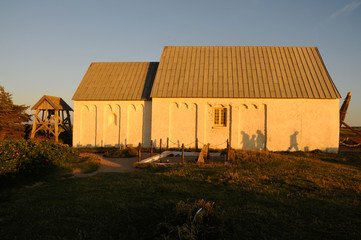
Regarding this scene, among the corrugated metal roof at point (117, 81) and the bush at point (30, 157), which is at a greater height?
the corrugated metal roof at point (117, 81)

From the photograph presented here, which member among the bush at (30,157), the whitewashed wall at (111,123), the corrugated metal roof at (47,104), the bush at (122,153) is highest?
the corrugated metal roof at (47,104)

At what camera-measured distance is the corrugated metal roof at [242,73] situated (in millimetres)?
18359

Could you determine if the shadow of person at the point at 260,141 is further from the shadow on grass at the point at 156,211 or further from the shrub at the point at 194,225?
the shrub at the point at 194,225

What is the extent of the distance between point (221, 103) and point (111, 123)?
9.79 m

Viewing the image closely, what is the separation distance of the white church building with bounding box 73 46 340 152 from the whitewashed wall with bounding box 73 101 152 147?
8 centimetres

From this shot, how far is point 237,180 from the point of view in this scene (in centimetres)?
825

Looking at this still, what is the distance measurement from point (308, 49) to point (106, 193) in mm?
22191

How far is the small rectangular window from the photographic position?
1877 cm

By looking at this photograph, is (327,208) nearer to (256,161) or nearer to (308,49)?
(256,161)

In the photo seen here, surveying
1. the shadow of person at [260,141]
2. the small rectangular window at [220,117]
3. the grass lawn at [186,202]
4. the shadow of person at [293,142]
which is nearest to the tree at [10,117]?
the grass lawn at [186,202]

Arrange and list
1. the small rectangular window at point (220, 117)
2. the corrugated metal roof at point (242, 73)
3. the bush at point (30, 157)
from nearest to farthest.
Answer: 1. the bush at point (30, 157)
2. the corrugated metal roof at point (242, 73)
3. the small rectangular window at point (220, 117)

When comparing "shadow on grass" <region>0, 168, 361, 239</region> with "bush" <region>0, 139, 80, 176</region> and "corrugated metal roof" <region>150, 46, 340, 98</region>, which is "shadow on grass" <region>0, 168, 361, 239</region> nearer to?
"bush" <region>0, 139, 80, 176</region>

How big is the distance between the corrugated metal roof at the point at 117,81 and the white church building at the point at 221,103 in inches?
3.8

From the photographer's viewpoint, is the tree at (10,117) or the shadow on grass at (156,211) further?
the tree at (10,117)
